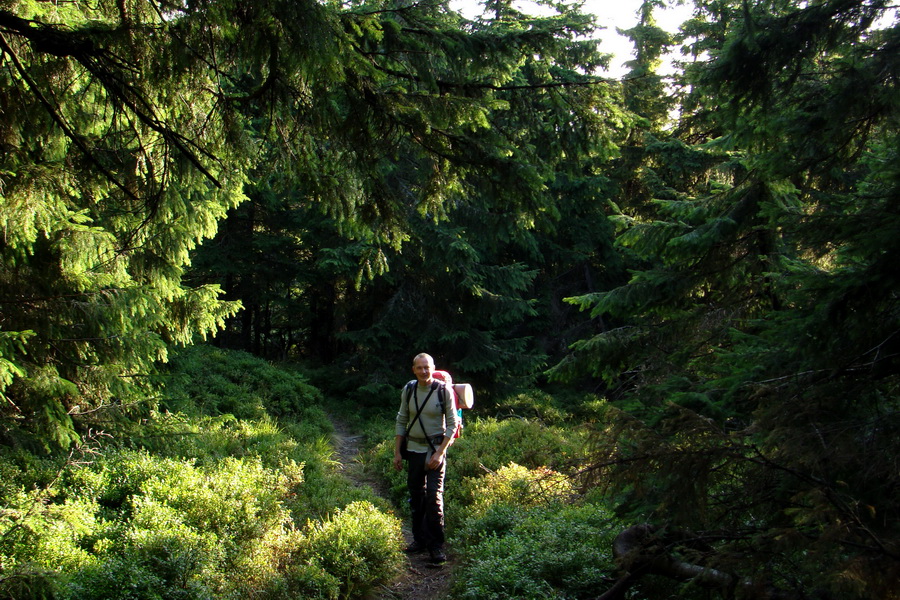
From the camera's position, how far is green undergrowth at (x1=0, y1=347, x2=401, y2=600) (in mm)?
4586

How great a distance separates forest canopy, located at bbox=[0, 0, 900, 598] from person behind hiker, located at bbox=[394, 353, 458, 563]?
68.4 inches

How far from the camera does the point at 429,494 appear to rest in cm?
632

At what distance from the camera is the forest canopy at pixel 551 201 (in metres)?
3.23

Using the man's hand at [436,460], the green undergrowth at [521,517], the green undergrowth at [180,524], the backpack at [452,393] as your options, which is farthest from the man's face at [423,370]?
the green undergrowth at [180,524]

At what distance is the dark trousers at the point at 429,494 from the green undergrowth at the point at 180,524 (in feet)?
1.35

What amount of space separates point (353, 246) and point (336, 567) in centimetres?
1133

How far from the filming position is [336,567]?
5.57 metres

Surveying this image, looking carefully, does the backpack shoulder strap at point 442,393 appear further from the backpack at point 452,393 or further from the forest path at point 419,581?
the forest path at point 419,581

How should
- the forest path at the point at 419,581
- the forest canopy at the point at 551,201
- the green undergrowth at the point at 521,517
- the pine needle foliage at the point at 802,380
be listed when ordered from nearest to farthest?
the pine needle foliage at the point at 802,380, the forest canopy at the point at 551,201, the green undergrowth at the point at 521,517, the forest path at the point at 419,581

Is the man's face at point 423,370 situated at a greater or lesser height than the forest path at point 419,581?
greater

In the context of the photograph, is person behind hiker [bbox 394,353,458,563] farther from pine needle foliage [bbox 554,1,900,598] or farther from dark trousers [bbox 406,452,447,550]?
pine needle foliage [bbox 554,1,900,598]

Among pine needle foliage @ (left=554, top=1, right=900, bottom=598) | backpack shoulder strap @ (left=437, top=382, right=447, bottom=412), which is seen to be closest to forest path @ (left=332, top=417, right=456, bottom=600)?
backpack shoulder strap @ (left=437, top=382, right=447, bottom=412)

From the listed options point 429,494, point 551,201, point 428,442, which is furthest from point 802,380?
point 429,494

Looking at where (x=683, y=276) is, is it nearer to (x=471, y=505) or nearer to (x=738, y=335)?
(x=738, y=335)
